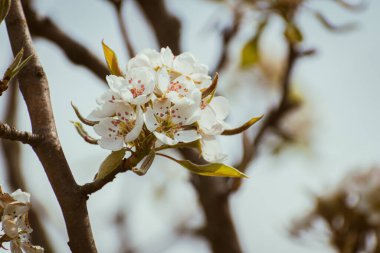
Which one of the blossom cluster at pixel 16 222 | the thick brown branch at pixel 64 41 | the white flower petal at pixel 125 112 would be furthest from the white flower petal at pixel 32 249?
the thick brown branch at pixel 64 41

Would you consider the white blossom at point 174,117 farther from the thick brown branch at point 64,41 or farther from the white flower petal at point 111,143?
the thick brown branch at point 64,41

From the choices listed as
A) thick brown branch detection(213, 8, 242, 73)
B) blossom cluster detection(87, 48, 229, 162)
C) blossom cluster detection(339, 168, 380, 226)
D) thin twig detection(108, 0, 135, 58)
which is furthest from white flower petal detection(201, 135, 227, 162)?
blossom cluster detection(339, 168, 380, 226)

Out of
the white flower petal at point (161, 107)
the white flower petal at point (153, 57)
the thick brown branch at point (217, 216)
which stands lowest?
the thick brown branch at point (217, 216)

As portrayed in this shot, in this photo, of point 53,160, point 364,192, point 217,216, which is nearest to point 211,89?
point 53,160

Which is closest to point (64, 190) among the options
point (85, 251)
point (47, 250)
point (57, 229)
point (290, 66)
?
point (85, 251)

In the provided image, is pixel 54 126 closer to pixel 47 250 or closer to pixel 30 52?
pixel 30 52

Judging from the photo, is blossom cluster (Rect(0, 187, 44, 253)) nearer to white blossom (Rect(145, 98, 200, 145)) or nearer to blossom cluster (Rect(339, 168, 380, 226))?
white blossom (Rect(145, 98, 200, 145))

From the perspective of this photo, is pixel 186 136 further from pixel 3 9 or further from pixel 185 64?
pixel 3 9
